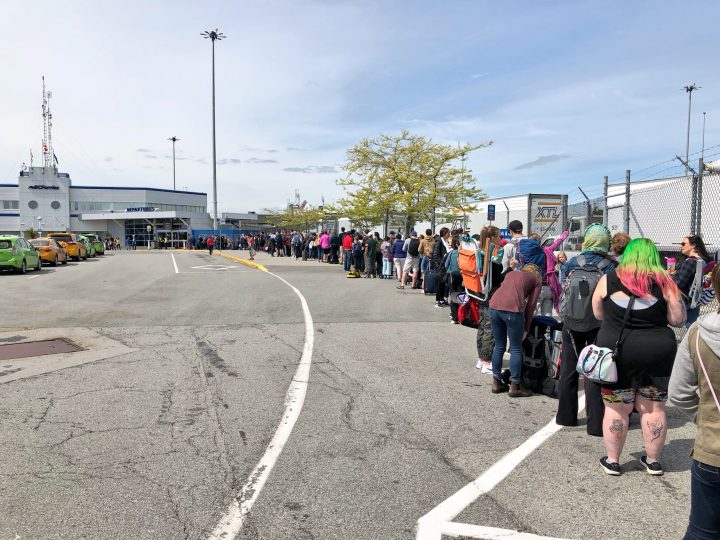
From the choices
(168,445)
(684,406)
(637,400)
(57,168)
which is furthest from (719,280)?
(57,168)

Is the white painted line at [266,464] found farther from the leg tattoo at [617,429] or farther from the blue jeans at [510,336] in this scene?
the leg tattoo at [617,429]

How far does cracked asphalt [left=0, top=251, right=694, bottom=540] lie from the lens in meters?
3.32

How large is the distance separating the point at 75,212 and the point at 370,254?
7196 cm

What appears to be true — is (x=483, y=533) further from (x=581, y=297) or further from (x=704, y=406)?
(x=581, y=297)

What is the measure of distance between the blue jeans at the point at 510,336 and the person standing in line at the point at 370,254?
46.5ft

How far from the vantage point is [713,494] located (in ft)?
7.91

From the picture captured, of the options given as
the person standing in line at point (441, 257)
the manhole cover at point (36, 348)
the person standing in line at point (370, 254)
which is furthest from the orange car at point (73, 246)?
the manhole cover at point (36, 348)

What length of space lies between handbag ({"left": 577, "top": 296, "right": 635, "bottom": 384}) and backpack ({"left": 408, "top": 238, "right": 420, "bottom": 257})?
41.0 ft

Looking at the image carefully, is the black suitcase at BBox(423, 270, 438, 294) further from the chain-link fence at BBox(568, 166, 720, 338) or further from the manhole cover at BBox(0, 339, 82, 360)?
the manhole cover at BBox(0, 339, 82, 360)

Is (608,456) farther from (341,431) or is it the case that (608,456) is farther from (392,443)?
(341,431)

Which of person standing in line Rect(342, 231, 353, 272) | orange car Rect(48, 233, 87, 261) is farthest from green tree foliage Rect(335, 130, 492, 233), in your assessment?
orange car Rect(48, 233, 87, 261)

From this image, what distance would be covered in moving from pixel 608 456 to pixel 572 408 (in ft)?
2.98

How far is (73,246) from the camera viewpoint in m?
32.4

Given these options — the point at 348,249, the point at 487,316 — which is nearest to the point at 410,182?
the point at 348,249
